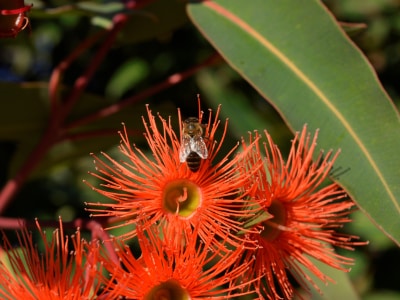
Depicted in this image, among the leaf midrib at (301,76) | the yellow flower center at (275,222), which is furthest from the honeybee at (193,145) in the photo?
the leaf midrib at (301,76)

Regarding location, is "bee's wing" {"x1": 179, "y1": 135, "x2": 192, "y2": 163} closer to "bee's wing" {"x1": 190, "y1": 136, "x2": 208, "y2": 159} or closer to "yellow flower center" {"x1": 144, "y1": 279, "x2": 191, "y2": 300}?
"bee's wing" {"x1": 190, "y1": 136, "x2": 208, "y2": 159}

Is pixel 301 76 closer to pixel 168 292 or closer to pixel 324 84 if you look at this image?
pixel 324 84

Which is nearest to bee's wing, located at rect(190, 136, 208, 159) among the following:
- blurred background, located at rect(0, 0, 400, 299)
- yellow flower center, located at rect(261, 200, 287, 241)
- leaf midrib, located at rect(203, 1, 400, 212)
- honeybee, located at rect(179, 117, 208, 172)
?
honeybee, located at rect(179, 117, 208, 172)

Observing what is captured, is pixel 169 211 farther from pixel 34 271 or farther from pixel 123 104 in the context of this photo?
pixel 123 104

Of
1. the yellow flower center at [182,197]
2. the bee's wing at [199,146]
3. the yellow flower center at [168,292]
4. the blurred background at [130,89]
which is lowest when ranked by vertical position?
the yellow flower center at [168,292]

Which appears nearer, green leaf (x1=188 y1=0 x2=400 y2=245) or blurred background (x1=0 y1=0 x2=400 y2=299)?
green leaf (x1=188 y1=0 x2=400 y2=245)

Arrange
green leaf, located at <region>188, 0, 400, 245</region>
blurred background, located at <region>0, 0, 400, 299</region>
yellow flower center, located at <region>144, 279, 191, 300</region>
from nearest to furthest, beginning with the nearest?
yellow flower center, located at <region>144, 279, 191, 300</region> < green leaf, located at <region>188, 0, 400, 245</region> < blurred background, located at <region>0, 0, 400, 299</region>

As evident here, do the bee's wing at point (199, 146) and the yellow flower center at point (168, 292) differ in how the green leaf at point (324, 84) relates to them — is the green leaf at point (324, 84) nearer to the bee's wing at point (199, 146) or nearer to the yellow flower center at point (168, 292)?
the bee's wing at point (199, 146)
